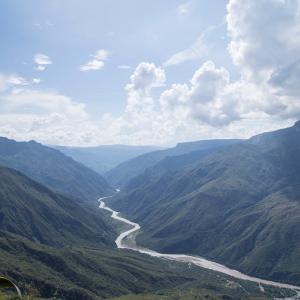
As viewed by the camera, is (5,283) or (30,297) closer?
(5,283)

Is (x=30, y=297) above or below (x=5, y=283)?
below
